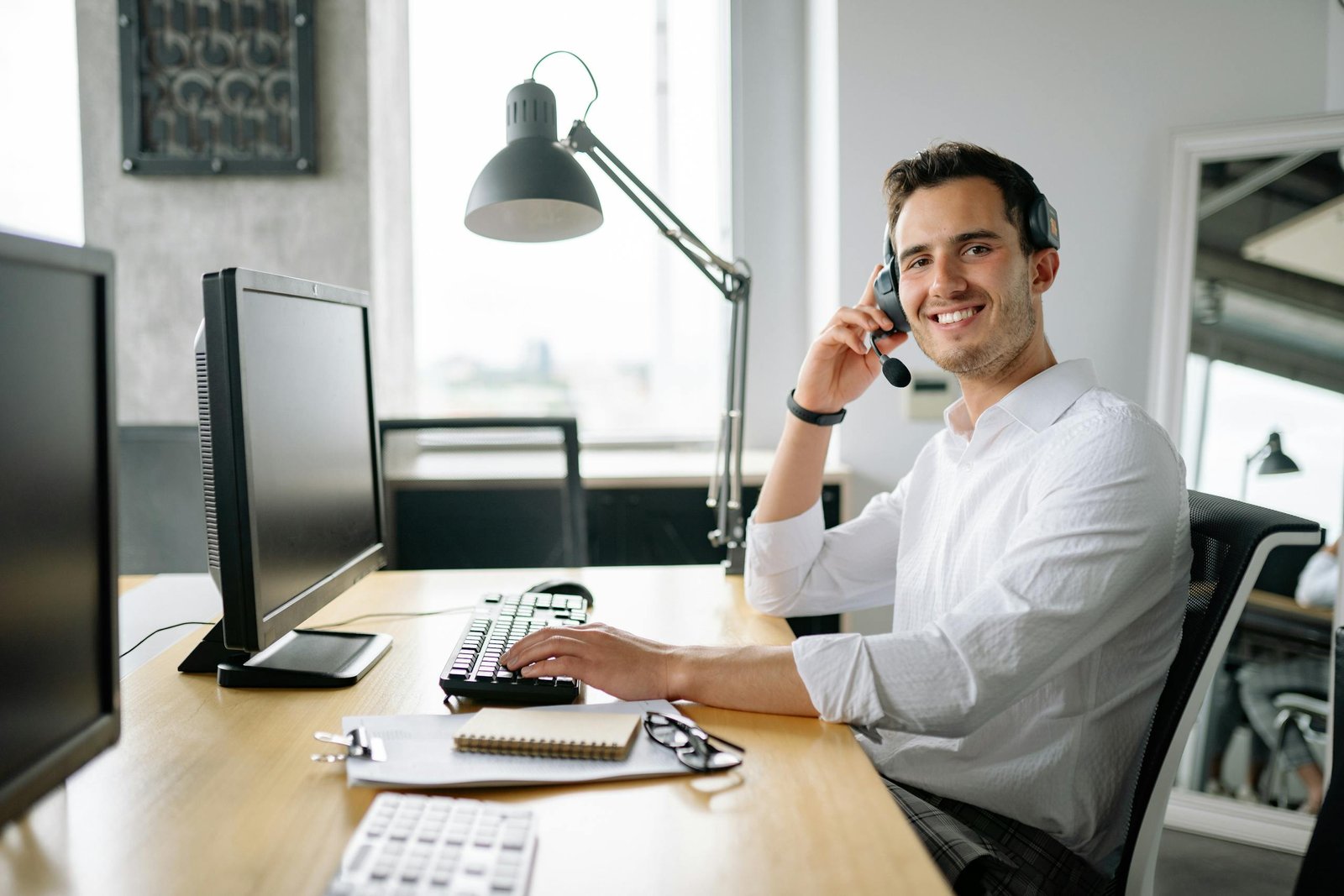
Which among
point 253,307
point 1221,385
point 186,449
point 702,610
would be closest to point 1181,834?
point 1221,385

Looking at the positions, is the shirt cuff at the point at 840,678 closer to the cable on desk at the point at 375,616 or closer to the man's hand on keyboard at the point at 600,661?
the man's hand on keyboard at the point at 600,661

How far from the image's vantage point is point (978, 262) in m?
1.21

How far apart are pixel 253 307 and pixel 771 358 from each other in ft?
6.49

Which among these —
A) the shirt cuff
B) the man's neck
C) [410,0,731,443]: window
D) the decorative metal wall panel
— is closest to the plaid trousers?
the shirt cuff

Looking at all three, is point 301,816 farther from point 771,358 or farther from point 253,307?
point 771,358

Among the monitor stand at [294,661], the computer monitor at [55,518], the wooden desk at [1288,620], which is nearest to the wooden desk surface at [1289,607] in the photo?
the wooden desk at [1288,620]

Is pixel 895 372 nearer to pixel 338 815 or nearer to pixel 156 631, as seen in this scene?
pixel 338 815

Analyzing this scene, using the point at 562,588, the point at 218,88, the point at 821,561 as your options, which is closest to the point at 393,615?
the point at 562,588

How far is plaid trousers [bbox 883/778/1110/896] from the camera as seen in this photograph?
3.00 ft

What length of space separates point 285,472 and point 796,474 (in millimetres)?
721

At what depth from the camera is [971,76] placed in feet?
7.36

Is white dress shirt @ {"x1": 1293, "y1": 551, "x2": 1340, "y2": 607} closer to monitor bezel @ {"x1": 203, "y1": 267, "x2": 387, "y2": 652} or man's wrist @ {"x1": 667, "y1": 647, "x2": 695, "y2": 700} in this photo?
man's wrist @ {"x1": 667, "y1": 647, "x2": 695, "y2": 700}

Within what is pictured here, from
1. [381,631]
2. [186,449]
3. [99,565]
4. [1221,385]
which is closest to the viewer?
[99,565]

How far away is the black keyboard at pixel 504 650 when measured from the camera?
3.17 feet
